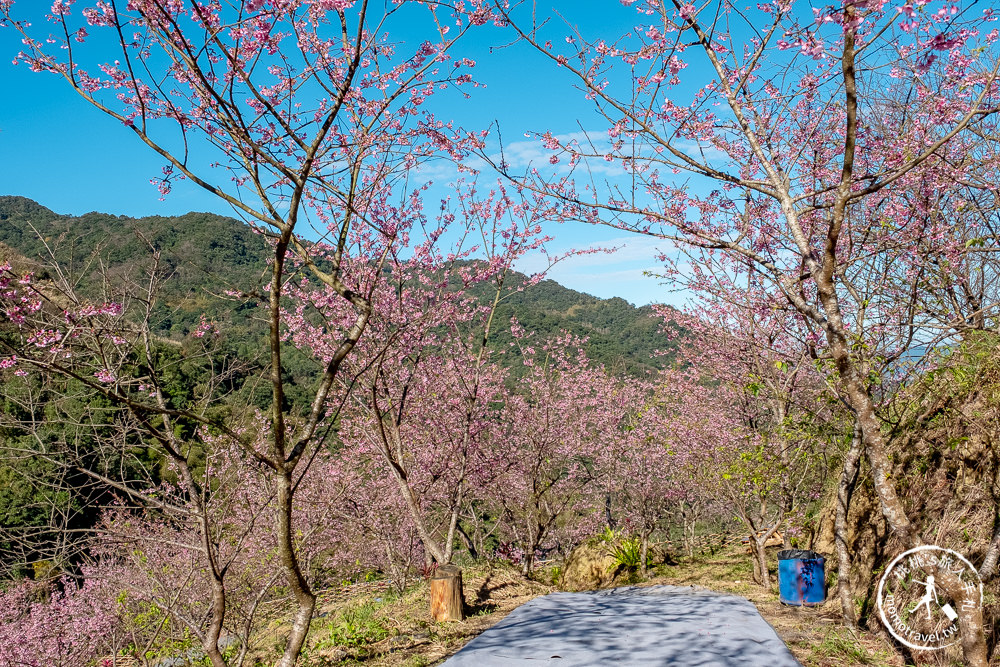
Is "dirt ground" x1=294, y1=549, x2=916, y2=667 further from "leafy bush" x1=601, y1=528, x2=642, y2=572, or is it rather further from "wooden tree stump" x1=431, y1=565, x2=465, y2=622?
"leafy bush" x1=601, y1=528, x2=642, y2=572

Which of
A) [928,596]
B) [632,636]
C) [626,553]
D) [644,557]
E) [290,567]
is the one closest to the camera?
[290,567]

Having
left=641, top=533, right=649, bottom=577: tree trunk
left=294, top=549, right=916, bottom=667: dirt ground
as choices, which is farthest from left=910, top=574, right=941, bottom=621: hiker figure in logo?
left=641, top=533, right=649, bottom=577: tree trunk

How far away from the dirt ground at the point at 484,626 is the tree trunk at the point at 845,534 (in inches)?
7.4

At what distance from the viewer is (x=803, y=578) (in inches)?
255

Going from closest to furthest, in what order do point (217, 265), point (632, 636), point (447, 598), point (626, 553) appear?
point (632, 636) < point (447, 598) < point (626, 553) < point (217, 265)

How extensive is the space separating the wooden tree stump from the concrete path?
0.63 metres

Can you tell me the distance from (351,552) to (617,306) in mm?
62174

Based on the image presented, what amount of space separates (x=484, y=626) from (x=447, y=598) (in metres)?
0.54

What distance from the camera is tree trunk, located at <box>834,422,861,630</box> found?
5.47m

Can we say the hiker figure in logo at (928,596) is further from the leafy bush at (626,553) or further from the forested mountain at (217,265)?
the forested mountain at (217,265)

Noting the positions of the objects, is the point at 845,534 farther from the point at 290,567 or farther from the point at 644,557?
the point at 290,567

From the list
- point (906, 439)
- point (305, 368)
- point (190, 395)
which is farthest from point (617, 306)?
point (906, 439)

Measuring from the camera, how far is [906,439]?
6.16 meters

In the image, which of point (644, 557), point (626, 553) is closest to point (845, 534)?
point (626, 553)
